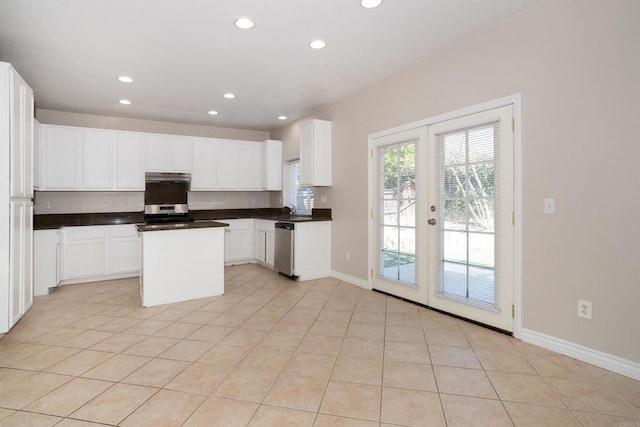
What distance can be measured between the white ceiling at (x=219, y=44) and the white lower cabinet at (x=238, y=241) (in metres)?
2.26

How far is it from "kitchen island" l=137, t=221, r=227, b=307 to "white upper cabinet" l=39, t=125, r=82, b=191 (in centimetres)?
217

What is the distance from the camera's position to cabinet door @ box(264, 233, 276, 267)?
17.5 feet

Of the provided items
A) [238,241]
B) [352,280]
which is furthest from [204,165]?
[352,280]

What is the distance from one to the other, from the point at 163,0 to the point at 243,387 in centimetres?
279

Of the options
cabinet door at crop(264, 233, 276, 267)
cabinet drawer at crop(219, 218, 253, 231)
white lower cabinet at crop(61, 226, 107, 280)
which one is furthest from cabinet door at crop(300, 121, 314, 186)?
white lower cabinet at crop(61, 226, 107, 280)

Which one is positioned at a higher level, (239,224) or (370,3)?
(370,3)

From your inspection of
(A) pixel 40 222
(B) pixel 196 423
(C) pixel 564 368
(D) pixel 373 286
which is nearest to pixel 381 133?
(D) pixel 373 286

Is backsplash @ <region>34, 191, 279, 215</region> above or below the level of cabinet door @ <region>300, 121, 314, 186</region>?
below

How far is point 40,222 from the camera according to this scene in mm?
4867

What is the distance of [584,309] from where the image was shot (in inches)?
90.7

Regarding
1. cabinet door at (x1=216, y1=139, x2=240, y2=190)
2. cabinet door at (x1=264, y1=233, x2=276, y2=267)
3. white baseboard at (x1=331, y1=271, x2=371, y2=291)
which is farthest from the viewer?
cabinet door at (x1=216, y1=139, x2=240, y2=190)

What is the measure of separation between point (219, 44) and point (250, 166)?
3.37 metres

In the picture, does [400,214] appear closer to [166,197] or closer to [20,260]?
[20,260]

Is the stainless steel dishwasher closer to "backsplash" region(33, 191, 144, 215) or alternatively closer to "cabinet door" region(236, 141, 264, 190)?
"cabinet door" region(236, 141, 264, 190)
